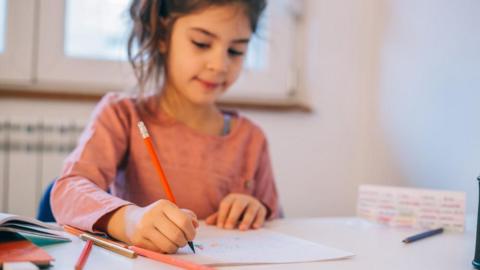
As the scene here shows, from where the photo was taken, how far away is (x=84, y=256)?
527mm

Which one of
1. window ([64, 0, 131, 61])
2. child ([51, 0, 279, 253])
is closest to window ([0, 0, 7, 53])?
window ([64, 0, 131, 61])

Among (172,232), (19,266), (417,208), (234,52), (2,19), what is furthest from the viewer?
(2,19)

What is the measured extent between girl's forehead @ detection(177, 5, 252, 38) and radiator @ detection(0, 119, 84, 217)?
2.30ft

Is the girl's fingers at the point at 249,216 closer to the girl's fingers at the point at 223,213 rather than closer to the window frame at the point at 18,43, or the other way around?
the girl's fingers at the point at 223,213

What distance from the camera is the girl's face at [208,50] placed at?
966 millimetres

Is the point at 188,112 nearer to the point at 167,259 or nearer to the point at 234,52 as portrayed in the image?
the point at 234,52

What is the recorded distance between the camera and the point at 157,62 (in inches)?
42.9

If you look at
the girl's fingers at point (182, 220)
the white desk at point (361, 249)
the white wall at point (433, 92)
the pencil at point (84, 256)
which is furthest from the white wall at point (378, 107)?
the pencil at point (84, 256)

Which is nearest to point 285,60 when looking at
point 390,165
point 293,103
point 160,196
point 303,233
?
point 293,103

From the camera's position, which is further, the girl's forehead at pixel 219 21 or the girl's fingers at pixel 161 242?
the girl's forehead at pixel 219 21

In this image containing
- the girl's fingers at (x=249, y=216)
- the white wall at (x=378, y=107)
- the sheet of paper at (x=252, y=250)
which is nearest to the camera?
the sheet of paper at (x=252, y=250)

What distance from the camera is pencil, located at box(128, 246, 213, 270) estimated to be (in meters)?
0.50

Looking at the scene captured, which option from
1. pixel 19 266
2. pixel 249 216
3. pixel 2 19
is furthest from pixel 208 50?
pixel 2 19

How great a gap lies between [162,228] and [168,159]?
46 centimetres
